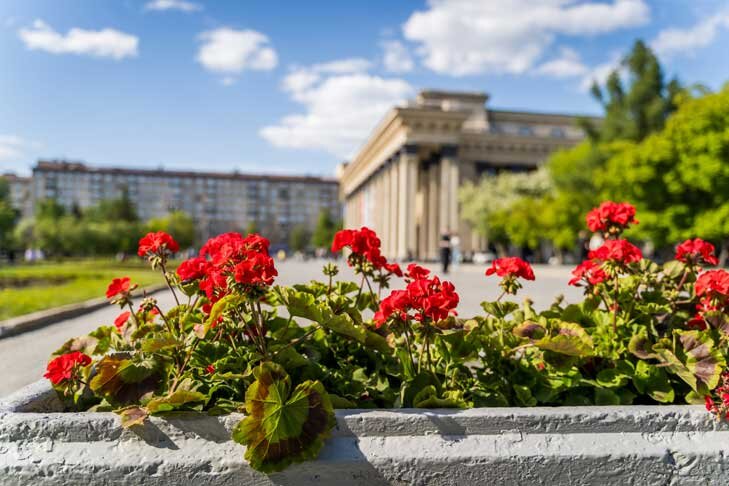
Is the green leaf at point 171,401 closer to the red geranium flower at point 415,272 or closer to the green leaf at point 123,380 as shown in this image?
the green leaf at point 123,380

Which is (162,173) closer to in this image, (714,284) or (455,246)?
(455,246)

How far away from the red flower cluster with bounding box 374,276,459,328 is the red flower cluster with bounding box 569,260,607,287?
118cm

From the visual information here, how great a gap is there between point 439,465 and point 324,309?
2.64 feet

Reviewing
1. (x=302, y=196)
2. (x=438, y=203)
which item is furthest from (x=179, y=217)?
(x=302, y=196)

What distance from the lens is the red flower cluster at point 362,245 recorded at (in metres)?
3.08

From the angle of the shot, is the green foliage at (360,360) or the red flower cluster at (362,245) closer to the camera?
the green foliage at (360,360)

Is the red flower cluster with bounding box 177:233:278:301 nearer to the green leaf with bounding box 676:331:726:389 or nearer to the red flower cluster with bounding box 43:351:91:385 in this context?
the red flower cluster with bounding box 43:351:91:385

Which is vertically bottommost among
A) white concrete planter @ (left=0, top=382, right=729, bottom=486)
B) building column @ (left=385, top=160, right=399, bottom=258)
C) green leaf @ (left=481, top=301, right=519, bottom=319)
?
white concrete planter @ (left=0, top=382, right=729, bottom=486)

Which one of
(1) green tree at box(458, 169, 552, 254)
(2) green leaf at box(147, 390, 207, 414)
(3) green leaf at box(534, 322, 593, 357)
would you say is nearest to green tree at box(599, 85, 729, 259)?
(1) green tree at box(458, 169, 552, 254)

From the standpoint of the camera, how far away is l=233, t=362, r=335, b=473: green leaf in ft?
6.76

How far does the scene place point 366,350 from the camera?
3.07 metres

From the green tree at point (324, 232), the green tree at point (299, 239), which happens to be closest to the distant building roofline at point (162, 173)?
the green tree at point (299, 239)

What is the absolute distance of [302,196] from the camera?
162125 millimetres

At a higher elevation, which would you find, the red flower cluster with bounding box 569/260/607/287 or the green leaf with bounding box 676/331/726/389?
the red flower cluster with bounding box 569/260/607/287
